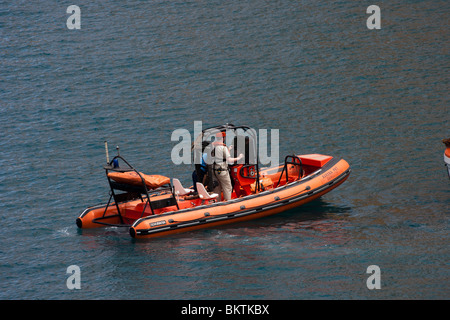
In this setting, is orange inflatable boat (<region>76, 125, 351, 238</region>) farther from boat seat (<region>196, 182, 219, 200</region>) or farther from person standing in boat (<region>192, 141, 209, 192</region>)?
person standing in boat (<region>192, 141, 209, 192</region>)

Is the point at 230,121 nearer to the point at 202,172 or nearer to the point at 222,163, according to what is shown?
the point at 202,172

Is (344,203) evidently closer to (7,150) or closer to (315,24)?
(7,150)

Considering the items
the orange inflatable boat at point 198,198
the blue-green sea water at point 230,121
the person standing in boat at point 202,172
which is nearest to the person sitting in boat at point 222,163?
the orange inflatable boat at point 198,198

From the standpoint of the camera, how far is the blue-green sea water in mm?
15898

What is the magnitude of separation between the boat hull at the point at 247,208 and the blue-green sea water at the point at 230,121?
0.96 feet

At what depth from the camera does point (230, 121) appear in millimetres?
27844

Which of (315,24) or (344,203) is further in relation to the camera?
(315,24)

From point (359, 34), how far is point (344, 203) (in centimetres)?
1651

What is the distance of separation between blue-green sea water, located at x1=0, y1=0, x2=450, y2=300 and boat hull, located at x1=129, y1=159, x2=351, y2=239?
0.96ft

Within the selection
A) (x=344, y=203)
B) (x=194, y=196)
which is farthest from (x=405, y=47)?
(x=194, y=196)

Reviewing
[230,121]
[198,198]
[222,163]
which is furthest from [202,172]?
[230,121]

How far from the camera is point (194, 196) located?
62.7 ft

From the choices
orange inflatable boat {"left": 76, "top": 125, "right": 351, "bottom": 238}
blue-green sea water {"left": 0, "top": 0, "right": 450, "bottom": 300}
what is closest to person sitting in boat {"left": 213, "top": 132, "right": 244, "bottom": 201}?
orange inflatable boat {"left": 76, "top": 125, "right": 351, "bottom": 238}

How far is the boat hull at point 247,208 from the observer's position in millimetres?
17531
